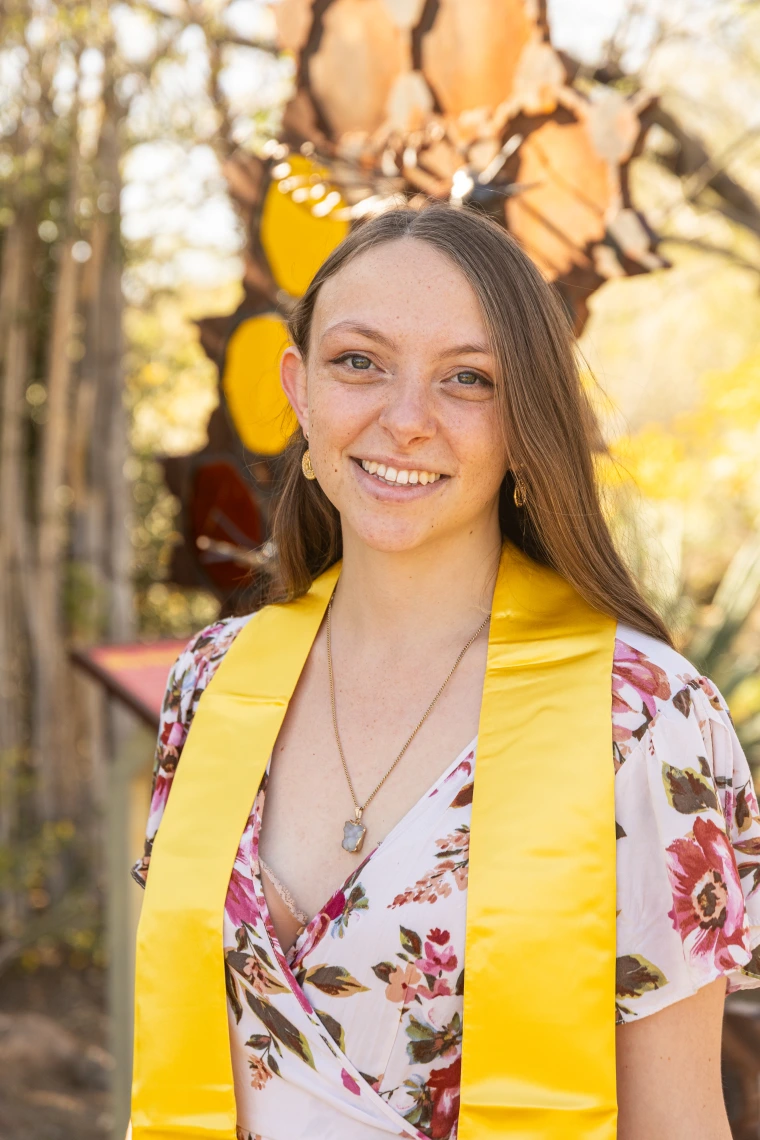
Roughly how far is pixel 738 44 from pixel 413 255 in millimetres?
4548

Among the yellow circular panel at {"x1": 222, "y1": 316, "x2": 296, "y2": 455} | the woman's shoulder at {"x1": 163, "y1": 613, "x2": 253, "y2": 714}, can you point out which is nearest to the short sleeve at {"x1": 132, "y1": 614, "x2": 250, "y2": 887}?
the woman's shoulder at {"x1": 163, "y1": 613, "x2": 253, "y2": 714}

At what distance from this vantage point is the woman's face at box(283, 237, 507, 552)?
1.42 meters

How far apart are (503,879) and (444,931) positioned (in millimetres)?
94

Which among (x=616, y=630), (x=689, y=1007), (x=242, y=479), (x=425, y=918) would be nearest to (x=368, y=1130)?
(x=425, y=918)

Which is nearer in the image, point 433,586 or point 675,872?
point 675,872

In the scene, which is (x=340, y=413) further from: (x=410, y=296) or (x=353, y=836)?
(x=353, y=836)

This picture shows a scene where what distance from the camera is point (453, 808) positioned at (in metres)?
1.41

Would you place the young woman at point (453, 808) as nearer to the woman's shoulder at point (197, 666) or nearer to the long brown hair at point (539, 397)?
the long brown hair at point (539, 397)

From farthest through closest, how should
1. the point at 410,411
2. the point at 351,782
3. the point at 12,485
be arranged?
the point at 12,485, the point at 351,782, the point at 410,411

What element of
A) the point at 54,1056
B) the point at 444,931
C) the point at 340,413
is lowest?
the point at 54,1056

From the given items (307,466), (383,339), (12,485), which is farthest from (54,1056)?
(383,339)

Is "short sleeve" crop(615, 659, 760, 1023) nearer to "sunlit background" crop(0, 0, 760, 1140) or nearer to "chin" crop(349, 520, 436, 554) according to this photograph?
"chin" crop(349, 520, 436, 554)

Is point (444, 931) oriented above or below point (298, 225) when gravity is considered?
below

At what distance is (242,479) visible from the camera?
3.18 m
